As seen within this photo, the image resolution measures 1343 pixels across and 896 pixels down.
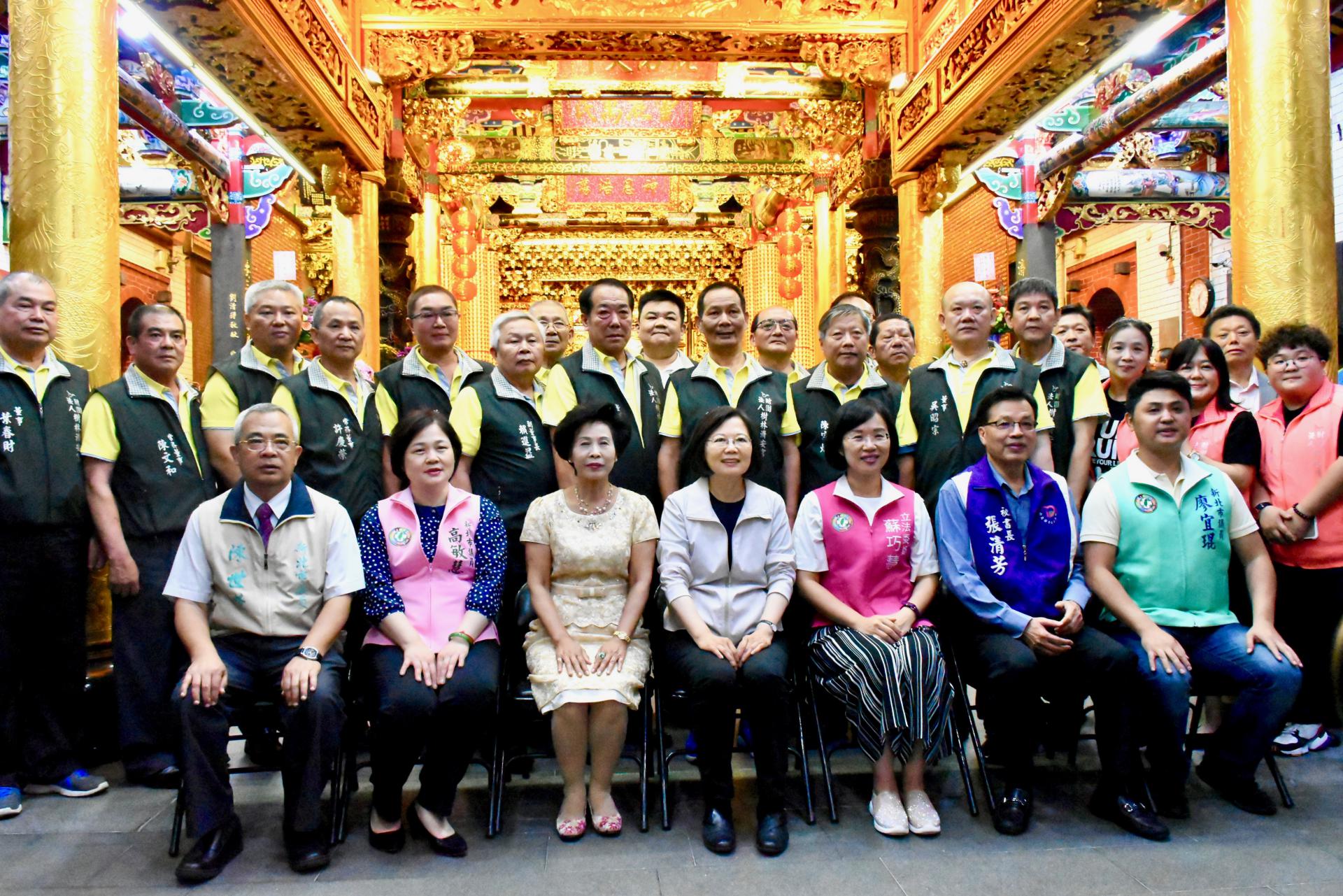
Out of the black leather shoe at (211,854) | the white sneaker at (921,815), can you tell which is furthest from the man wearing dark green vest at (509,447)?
the white sneaker at (921,815)

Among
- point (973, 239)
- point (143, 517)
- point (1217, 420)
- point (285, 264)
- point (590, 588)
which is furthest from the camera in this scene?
point (973, 239)

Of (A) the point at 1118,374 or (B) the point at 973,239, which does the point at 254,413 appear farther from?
(B) the point at 973,239

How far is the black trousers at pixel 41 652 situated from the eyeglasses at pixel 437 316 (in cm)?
131

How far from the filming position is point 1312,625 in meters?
3.20

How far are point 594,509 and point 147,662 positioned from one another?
1.57m

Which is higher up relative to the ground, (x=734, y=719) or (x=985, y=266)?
(x=985, y=266)

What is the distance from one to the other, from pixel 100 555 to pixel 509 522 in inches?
52.3

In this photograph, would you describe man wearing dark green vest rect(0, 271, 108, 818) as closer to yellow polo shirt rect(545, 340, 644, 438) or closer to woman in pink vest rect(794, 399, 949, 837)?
yellow polo shirt rect(545, 340, 644, 438)

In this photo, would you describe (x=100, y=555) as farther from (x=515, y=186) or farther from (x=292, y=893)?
(x=515, y=186)

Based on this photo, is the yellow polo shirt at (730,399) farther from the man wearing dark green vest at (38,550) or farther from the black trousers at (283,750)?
the man wearing dark green vest at (38,550)

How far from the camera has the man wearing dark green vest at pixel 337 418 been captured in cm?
313

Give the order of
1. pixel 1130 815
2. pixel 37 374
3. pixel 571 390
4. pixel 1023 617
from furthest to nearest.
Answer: pixel 571 390, pixel 37 374, pixel 1023 617, pixel 1130 815

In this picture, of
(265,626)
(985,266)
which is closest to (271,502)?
(265,626)

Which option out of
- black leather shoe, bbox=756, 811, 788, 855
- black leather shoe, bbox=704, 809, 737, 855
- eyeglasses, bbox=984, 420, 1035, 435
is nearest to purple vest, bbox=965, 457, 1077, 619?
eyeglasses, bbox=984, 420, 1035, 435
